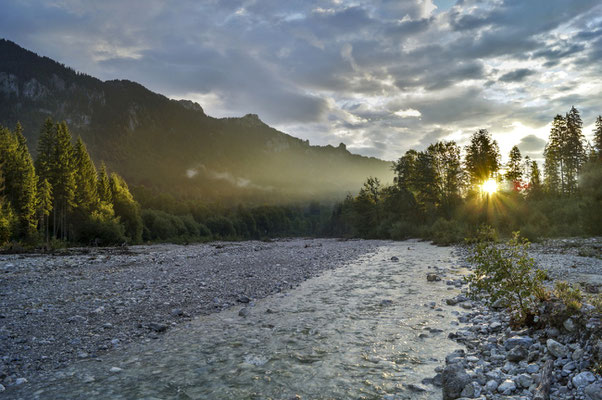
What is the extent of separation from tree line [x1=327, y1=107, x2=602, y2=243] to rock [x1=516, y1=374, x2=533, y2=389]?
36923 millimetres

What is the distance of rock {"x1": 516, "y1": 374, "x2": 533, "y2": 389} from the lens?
5422mm

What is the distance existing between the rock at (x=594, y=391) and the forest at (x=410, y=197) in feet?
123

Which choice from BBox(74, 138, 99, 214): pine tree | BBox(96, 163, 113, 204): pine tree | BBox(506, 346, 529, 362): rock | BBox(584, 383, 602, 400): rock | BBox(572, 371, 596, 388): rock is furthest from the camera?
BBox(96, 163, 113, 204): pine tree

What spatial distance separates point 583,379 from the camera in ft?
15.9

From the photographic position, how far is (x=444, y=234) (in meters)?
→ 46.8

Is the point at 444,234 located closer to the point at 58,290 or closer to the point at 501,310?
the point at 501,310

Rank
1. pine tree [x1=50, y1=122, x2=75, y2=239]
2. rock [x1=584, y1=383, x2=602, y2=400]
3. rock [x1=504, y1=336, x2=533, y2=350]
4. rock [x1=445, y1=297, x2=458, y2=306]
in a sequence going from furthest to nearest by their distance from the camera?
pine tree [x1=50, y1=122, x2=75, y2=239] → rock [x1=445, y1=297, x2=458, y2=306] → rock [x1=504, y1=336, x2=533, y2=350] → rock [x1=584, y1=383, x2=602, y2=400]

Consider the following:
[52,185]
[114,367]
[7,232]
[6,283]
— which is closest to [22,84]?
[52,185]

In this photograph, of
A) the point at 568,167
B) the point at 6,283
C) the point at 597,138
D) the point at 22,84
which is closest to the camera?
the point at 6,283

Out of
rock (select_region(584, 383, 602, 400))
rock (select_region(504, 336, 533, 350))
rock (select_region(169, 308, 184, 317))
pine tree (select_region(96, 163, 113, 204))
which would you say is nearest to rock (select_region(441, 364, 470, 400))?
rock (select_region(584, 383, 602, 400))

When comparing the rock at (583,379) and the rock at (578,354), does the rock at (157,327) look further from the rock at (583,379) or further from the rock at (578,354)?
the rock at (578,354)

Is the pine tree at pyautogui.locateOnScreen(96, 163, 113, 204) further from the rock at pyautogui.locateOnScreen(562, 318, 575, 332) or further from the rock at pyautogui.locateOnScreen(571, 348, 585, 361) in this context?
the rock at pyautogui.locateOnScreen(571, 348, 585, 361)

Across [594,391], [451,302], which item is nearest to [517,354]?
[594,391]

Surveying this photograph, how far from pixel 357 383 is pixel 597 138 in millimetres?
80540
